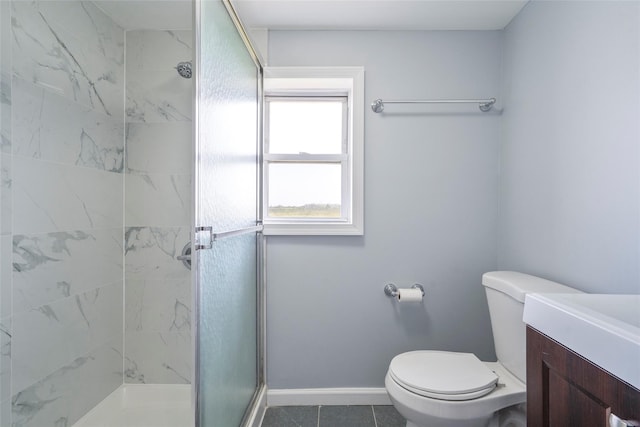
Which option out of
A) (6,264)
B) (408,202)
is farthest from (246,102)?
(6,264)

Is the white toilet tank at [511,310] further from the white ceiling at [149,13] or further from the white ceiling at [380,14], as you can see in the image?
the white ceiling at [149,13]

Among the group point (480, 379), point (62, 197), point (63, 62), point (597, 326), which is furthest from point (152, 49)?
point (480, 379)

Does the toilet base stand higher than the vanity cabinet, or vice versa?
the vanity cabinet

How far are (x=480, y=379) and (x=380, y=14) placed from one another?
1.77m

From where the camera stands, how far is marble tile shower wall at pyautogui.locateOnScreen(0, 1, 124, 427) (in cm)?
115

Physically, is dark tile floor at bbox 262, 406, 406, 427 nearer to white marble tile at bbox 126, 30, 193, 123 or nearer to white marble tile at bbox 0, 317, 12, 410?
white marble tile at bbox 0, 317, 12, 410

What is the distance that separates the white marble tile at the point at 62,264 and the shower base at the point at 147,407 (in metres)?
0.64

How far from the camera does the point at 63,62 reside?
135cm

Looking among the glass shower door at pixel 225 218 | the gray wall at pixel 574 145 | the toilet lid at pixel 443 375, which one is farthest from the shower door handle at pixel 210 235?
the gray wall at pixel 574 145

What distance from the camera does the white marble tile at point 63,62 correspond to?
119cm

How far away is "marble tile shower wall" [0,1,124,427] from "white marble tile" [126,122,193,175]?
7cm

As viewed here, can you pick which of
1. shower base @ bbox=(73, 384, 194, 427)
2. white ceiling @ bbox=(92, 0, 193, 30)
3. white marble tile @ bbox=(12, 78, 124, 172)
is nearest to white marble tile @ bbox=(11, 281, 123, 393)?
shower base @ bbox=(73, 384, 194, 427)

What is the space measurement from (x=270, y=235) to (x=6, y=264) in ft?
3.53

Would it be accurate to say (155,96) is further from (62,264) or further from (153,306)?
(153,306)
